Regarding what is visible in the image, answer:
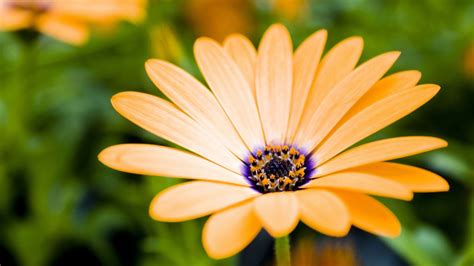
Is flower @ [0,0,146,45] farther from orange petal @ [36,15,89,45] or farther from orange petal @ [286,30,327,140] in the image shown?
orange petal @ [286,30,327,140]

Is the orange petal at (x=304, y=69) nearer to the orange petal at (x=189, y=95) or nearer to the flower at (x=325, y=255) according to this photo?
the orange petal at (x=189, y=95)

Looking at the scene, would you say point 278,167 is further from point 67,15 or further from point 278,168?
point 67,15

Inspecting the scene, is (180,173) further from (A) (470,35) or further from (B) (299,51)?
(A) (470,35)

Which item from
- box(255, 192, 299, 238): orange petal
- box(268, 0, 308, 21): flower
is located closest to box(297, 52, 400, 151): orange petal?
box(255, 192, 299, 238): orange petal

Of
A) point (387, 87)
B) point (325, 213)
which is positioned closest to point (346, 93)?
point (387, 87)

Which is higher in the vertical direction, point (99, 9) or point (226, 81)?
point (99, 9)

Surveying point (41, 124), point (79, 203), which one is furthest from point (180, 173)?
point (41, 124)

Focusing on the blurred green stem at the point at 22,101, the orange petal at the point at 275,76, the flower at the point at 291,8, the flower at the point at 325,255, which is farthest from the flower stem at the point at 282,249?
the flower at the point at 291,8
